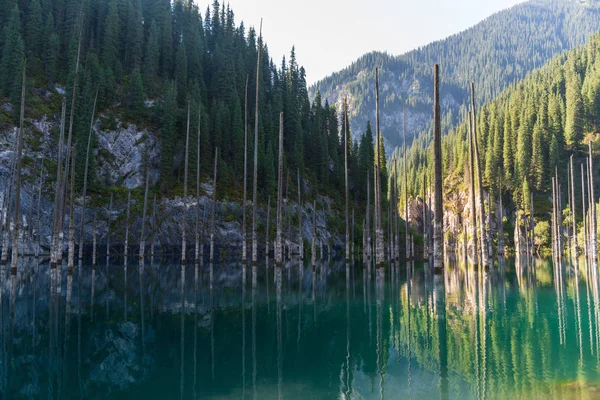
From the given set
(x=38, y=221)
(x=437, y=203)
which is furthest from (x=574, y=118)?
(x=38, y=221)

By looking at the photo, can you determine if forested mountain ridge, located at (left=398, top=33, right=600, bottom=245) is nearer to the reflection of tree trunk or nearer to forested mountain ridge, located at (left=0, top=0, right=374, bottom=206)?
forested mountain ridge, located at (left=0, top=0, right=374, bottom=206)

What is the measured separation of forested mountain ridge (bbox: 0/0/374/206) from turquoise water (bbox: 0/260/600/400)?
165 feet

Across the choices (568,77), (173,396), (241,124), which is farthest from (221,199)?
(568,77)

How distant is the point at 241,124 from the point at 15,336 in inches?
2822

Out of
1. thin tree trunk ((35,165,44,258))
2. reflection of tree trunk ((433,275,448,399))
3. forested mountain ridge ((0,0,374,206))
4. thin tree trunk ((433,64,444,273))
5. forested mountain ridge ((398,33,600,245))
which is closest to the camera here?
reflection of tree trunk ((433,275,448,399))

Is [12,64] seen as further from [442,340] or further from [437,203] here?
[442,340]

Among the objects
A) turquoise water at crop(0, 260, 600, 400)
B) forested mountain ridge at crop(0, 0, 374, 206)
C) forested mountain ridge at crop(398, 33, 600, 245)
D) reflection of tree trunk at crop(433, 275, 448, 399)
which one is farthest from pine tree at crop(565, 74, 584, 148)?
reflection of tree trunk at crop(433, 275, 448, 399)

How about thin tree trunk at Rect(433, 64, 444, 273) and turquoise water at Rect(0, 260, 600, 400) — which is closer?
turquoise water at Rect(0, 260, 600, 400)

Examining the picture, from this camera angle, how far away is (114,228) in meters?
61.5

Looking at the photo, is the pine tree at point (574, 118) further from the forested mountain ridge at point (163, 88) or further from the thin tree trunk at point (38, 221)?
the thin tree trunk at point (38, 221)

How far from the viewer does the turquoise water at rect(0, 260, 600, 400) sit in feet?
29.4

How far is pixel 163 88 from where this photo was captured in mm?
86500

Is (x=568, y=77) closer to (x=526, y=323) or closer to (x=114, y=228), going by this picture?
(x=114, y=228)

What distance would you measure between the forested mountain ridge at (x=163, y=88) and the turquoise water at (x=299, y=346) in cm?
5023
